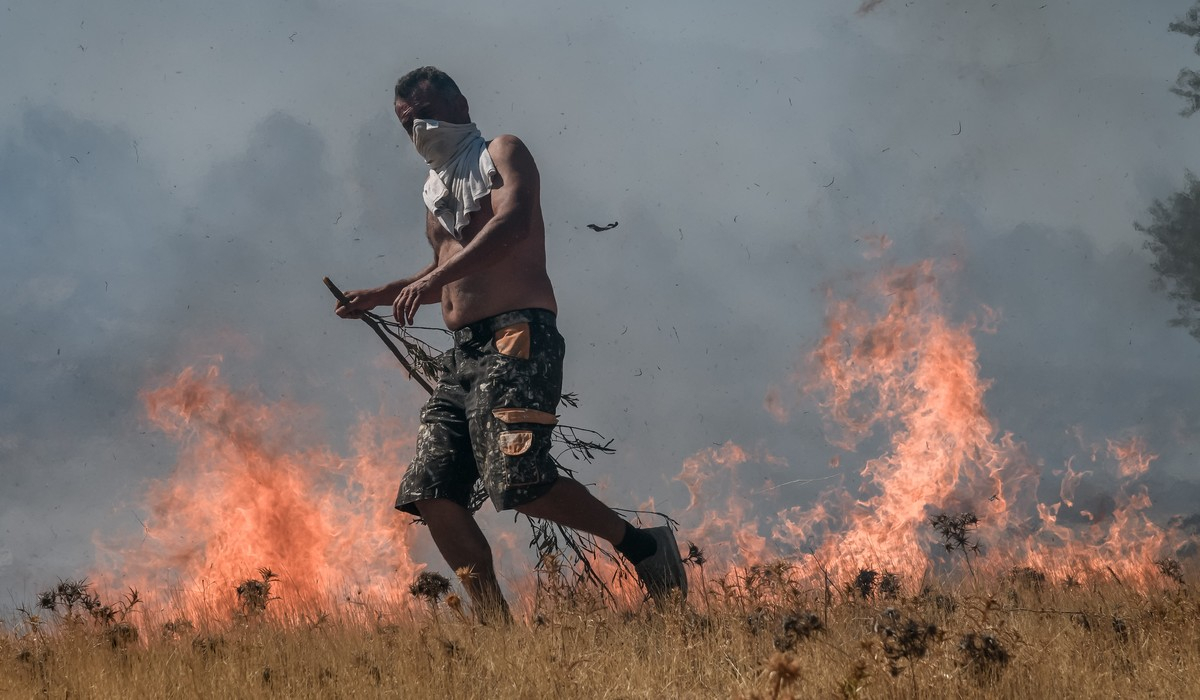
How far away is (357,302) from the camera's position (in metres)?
5.94

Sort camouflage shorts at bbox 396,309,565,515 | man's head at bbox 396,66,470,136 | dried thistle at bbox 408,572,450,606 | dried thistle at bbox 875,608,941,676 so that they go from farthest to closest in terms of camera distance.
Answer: man's head at bbox 396,66,470,136 < camouflage shorts at bbox 396,309,565,515 < dried thistle at bbox 408,572,450,606 < dried thistle at bbox 875,608,941,676

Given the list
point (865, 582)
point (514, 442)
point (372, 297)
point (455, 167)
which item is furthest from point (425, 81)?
point (865, 582)

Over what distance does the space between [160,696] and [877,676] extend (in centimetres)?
256

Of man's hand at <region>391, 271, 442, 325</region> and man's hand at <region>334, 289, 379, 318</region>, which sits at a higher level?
man's hand at <region>334, 289, 379, 318</region>

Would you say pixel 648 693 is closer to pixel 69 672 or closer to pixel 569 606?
pixel 569 606

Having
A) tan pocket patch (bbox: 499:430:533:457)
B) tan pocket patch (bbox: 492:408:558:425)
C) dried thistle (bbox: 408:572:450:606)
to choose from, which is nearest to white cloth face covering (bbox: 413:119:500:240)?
tan pocket patch (bbox: 492:408:558:425)

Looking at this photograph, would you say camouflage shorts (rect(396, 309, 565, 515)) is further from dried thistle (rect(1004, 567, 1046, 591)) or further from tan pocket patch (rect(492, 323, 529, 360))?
dried thistle (rect(1004, 567, 1046, 591))

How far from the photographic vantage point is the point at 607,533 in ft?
19.3

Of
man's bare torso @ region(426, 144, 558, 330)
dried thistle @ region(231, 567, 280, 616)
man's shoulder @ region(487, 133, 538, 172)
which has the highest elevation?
man's shoulder @ region(487, 133, 538, 172)

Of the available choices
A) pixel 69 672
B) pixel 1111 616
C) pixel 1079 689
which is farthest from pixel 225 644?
Result: pixel 1111 616

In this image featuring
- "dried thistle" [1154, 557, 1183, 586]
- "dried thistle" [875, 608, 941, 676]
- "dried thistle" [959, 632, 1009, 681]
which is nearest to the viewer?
"dried thistle" [875, 608, 941, 676]

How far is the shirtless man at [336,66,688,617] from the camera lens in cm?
532

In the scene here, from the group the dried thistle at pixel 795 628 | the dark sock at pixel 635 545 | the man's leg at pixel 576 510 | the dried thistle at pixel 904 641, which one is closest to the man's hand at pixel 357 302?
the man's leg at pixel 576 510

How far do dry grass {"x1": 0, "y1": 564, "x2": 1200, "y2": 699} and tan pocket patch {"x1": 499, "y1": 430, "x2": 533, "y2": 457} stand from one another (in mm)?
738
